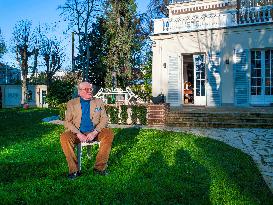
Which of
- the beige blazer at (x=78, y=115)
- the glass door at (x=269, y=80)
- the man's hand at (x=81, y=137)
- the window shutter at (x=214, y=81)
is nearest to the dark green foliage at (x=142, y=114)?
the window shutter at (x=214, y=81)

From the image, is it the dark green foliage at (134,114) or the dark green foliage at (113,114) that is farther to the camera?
the dark green foliage at (113,114)

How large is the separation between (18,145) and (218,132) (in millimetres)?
5960

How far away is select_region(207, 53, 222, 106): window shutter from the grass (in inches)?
331

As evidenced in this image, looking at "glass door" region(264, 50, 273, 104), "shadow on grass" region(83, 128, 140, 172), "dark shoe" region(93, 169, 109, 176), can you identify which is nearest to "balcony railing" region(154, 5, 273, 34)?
"glass door" region(264, 50, 273, 104)

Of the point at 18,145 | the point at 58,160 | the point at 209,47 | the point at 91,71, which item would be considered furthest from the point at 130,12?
the point at 58,160

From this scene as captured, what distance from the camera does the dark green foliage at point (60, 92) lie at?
97.9ft

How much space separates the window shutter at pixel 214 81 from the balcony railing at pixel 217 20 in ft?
5.21

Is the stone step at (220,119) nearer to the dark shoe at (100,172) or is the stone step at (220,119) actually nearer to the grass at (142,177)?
the grass at (142,177)

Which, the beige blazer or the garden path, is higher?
the beige blazer

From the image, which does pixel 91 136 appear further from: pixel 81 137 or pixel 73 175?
pixel 73 175

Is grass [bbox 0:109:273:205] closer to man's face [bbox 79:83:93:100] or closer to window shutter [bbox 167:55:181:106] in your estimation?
man's face [bbox 79:83:93:100]

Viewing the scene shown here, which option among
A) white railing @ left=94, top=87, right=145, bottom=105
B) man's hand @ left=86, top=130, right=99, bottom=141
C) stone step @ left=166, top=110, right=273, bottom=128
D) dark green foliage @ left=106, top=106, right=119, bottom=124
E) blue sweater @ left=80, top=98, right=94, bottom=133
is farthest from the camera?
white railing @ left=94, top=87, right=145, bottom=105

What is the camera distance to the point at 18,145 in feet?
25.9

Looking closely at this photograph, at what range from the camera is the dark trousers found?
486cm
